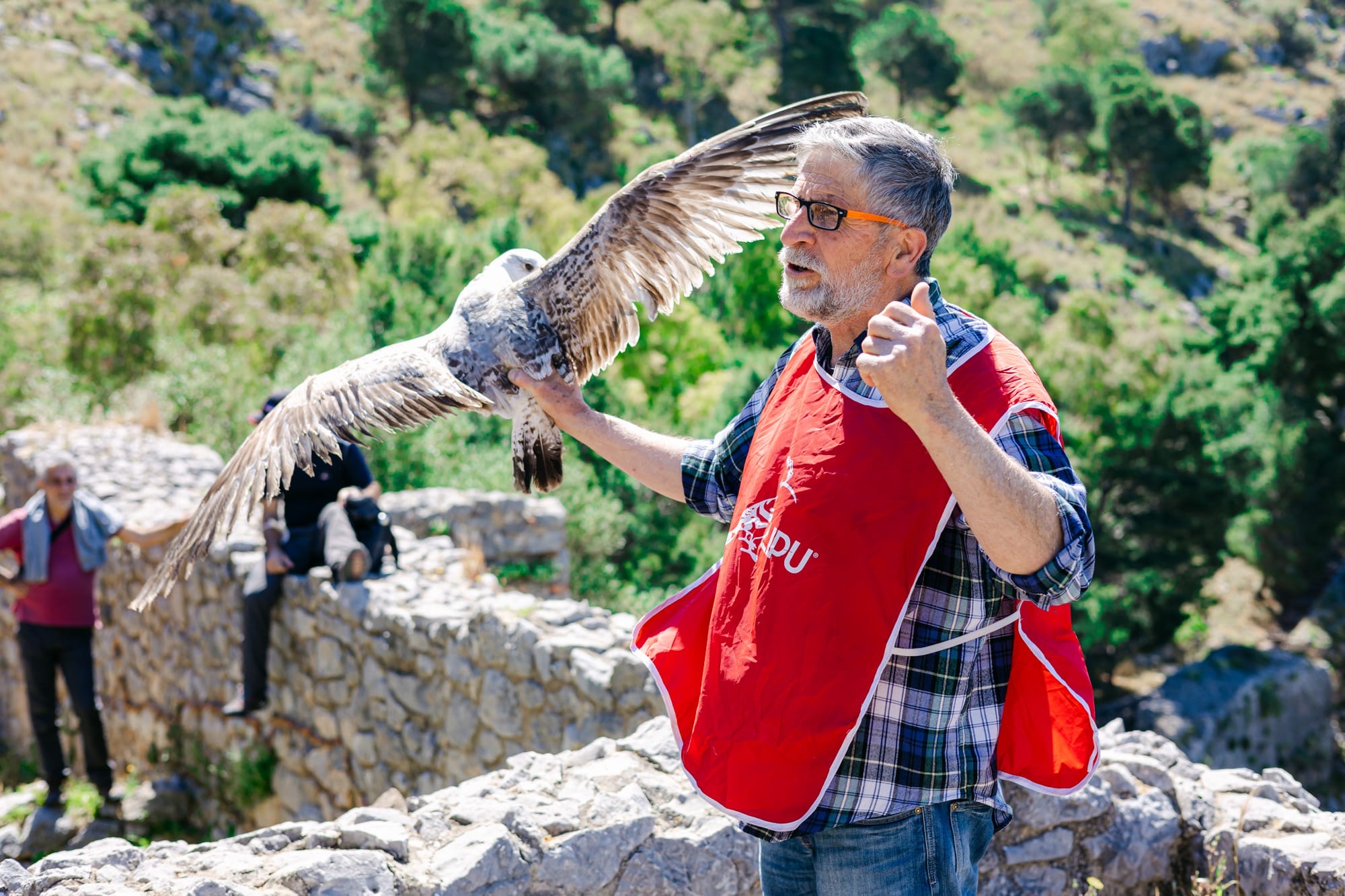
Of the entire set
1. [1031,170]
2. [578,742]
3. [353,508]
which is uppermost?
[1031,170]

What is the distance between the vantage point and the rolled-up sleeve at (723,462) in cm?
196

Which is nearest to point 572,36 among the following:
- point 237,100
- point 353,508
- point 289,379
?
point 237,100

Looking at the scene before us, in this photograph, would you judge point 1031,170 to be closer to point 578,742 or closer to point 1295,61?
point 1295,61

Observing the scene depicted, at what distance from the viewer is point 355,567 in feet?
16.5

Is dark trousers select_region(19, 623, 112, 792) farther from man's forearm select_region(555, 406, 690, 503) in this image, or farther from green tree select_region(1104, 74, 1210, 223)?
green tree select_region(1104, 74, 1210, 223)

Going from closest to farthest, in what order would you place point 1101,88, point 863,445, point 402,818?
1. point 863,445
2. point 402,818
3. point 1101,88

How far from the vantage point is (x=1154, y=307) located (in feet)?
113

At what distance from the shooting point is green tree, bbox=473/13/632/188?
37.6 m

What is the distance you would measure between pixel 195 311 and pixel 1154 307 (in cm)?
3011

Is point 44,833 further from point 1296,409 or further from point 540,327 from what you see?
point 1296,409

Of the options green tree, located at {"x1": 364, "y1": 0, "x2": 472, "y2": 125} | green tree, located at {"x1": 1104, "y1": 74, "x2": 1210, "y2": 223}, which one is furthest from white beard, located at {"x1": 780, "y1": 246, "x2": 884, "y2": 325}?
green tree, located at {"x1": 1104, "y1": 74, "x2": 1210, "y2": 223}

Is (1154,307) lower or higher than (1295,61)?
lower

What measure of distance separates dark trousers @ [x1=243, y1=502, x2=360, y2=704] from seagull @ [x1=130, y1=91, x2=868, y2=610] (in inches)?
109

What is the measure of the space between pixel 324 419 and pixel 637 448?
30.6 inches
